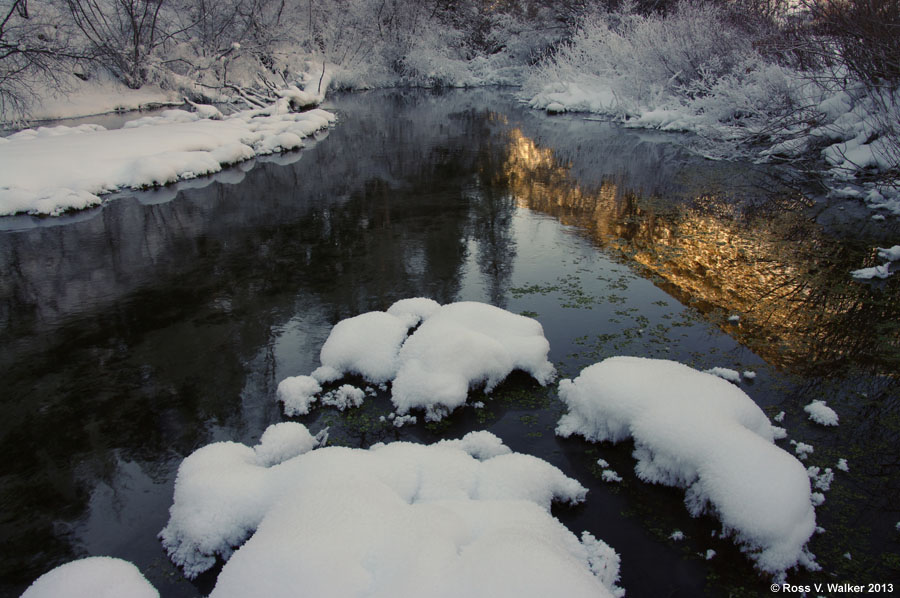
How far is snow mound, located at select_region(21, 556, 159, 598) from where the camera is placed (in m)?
3.13

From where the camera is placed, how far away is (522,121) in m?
23.2

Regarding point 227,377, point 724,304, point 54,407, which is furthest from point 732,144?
point 54,407

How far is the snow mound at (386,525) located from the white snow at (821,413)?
2.38m

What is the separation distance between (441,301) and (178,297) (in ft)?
12.3

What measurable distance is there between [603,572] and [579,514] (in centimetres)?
56

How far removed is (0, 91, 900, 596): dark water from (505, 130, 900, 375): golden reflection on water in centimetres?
5

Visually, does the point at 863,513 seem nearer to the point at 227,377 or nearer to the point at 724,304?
the point at 724,304

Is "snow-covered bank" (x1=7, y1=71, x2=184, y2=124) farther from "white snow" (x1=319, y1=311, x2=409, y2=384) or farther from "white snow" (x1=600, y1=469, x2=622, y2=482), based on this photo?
"white snow" (x1=600, y1=469, x2=622, y2=482)

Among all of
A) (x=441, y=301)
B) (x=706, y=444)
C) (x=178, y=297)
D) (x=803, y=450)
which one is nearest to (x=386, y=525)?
(x=706, y=444)

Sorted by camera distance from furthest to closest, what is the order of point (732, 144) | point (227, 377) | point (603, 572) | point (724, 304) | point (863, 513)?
point (732, 144)
point (724, 304)
point (227, 377)
point (863, 513)
point (603, 572)

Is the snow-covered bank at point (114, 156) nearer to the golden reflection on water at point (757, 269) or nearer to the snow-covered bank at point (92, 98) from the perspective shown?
the snow-covered bank at point (92, 98)

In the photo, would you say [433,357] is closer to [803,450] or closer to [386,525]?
[386,525]

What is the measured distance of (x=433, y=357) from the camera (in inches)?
207

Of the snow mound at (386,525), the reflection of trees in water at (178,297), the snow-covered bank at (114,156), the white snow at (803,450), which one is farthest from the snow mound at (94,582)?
the snow-covered bank at (114,156)
